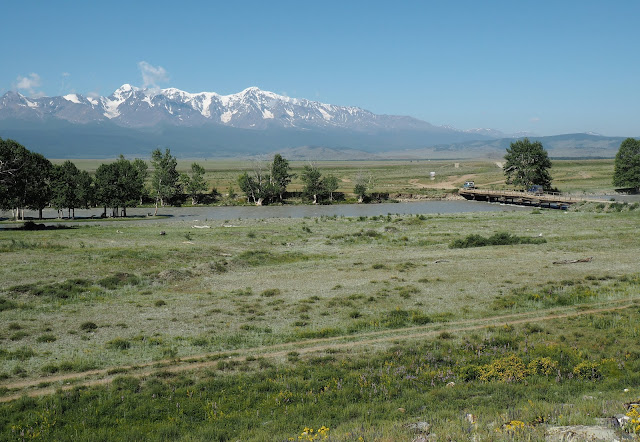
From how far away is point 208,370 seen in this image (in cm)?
1662

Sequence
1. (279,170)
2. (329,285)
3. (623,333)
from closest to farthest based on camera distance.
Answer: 1. (623,333)
2. (329,285)
3. (279,170)

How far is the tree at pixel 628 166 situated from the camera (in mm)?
115312

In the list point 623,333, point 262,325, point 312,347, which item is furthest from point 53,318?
Answer: point 623,333

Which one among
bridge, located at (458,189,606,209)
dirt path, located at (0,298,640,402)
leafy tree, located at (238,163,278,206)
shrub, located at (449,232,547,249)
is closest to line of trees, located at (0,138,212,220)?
leafy tree, located at (238,163,278,206)

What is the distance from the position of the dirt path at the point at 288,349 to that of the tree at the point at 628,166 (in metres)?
108

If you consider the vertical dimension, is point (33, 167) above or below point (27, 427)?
above

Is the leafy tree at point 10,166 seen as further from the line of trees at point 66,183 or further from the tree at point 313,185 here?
the tree at point 313,185

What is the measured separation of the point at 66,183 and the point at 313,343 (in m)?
83.7

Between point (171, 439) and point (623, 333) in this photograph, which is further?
point (623, 333)

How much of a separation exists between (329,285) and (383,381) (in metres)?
16.8

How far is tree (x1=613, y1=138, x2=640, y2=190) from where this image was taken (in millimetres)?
115312

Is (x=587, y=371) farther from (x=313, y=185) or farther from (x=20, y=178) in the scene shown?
(x=313, y=185)

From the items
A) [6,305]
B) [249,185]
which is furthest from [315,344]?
[249,185]

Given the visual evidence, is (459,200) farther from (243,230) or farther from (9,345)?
(9,345)
